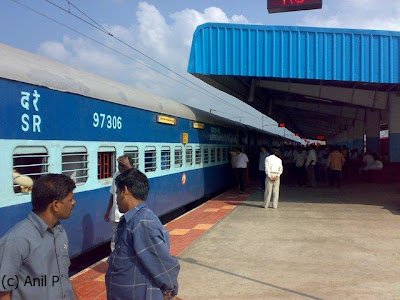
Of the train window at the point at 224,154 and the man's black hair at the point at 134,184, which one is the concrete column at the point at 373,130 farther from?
the man's black hair at the point at 134,184

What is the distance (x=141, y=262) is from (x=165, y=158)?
23.0 feet

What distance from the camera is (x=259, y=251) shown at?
7105 millimetres

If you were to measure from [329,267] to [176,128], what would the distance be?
5423 millimetres

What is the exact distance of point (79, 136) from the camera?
5934 mm

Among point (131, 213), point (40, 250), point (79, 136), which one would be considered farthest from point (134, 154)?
point (40, 250)

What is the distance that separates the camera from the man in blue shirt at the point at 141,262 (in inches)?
105

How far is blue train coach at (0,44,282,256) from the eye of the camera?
4.59m

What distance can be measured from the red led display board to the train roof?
300 cm

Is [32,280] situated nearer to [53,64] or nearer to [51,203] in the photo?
[51,203]

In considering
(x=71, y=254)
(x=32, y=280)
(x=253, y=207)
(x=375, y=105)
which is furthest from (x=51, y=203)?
(x=375, y=105)

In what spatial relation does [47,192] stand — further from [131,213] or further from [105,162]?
[105,162]

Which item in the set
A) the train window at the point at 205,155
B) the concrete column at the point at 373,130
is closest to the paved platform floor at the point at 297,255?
the train window at the point at 205,155

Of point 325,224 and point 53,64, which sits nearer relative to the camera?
point 53,64

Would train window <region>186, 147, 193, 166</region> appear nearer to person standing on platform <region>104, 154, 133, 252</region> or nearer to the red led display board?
the red led display board
